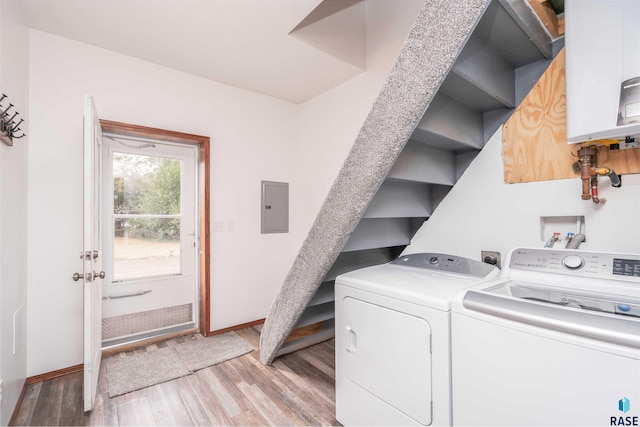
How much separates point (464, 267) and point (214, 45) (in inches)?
98.8

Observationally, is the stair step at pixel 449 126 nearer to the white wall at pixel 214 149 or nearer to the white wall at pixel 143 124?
the white wall at pixel 214 149

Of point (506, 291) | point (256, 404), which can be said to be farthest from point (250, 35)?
point (256, 404)

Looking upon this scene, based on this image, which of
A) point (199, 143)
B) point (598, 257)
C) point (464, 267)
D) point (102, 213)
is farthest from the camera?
point (199, 143)

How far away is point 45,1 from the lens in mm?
1953

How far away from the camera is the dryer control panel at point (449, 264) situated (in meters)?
1.60

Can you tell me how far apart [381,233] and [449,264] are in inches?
18.5

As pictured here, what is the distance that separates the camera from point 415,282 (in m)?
1.50

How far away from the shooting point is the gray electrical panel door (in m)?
3.49

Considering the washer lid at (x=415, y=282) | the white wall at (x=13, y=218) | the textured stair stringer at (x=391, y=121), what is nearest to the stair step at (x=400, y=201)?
the textured stair stringer at (x=391, y=121)

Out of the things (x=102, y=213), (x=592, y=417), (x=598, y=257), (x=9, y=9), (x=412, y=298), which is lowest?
(x=592, y=417)

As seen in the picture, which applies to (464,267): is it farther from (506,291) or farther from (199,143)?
(199,143)

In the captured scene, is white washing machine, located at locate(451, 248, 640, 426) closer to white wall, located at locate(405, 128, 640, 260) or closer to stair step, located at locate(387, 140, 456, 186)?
white wall, located at locate(405, 128, 640, 260)

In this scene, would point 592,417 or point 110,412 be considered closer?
point 592,417

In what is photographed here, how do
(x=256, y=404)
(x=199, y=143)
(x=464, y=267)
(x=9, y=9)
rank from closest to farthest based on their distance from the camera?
(x=464, y=267)
(x=9, y=9)
(x=256, y=404)
(x=199, y=143)
